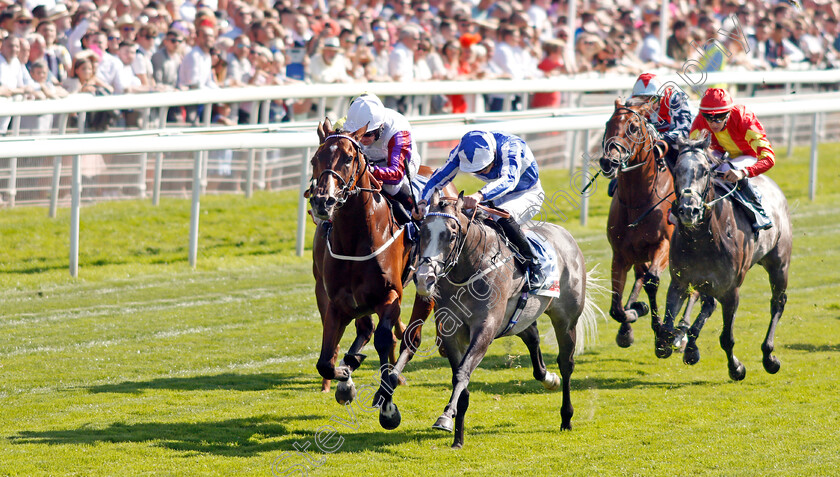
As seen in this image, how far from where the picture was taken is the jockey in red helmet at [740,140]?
802cm

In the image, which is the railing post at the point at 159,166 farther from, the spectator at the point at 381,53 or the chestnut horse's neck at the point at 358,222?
the chestnut horse's neck at the point at 358,222

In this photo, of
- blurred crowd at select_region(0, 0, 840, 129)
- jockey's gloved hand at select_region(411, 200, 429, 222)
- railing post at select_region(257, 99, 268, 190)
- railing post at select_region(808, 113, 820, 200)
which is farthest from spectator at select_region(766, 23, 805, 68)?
jockey's gloved hand at select_region(411, 200, 429, 222)

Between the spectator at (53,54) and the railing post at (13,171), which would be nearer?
the railing post at (13,171)

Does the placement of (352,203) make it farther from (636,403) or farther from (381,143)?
(636,403)

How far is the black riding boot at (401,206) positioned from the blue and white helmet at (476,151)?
66cm

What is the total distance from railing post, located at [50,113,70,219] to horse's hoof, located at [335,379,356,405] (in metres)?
5.82

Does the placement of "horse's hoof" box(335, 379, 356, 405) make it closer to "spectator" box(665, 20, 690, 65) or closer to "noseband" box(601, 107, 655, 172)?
"noseband" box(601, 107, 655, 172)

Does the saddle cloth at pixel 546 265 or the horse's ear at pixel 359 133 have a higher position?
the horse's ear at pixel 359 133

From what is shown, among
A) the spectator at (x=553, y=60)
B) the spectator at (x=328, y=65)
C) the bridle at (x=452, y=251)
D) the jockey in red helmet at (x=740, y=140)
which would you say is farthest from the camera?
the spectator at (x=553, y=60)

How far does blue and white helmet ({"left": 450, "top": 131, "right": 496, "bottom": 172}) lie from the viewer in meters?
6.64

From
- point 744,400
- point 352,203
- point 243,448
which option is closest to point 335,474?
point 243,448

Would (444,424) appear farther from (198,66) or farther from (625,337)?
(198,66)

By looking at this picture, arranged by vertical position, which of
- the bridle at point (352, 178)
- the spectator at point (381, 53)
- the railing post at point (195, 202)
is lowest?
the railing post at point (195, 202)

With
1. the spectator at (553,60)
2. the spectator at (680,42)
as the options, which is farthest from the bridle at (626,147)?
the spectator at (680,42)
